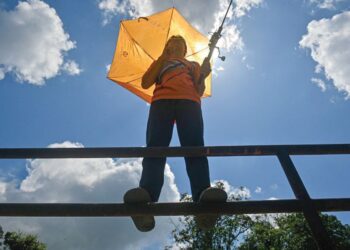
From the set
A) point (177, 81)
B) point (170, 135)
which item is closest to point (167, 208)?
point (170, 135)

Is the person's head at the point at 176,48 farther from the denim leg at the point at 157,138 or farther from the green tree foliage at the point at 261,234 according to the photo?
the green tree foliage at the point at 261,234

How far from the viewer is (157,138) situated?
384 centimetres

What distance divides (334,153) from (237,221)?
42.2m

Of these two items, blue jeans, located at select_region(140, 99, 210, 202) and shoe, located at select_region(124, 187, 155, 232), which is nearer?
shoe, located at select_region(124, 187, 155, 232)

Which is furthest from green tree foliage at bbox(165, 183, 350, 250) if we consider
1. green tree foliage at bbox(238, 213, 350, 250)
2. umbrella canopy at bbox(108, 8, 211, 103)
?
umbrella canopy at bbox(108, 8, 211, 103)

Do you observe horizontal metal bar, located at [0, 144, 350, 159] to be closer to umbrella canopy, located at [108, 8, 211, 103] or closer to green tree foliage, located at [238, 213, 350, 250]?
umbrella canopy, located at [108, 8, 211, 103]

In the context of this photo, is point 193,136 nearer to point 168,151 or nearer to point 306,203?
point 168,151

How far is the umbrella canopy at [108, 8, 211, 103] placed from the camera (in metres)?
6.09

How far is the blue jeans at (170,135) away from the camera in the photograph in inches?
130

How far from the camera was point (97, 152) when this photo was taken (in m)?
2.45

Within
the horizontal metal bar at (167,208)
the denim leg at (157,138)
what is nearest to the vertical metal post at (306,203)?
the horizontal metal bar at (167,208)

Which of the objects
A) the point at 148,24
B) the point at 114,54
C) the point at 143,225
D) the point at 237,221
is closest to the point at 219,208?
the point at 143,225

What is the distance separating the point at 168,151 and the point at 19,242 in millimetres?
71838

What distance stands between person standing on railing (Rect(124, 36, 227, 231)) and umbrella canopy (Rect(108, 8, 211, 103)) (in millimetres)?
1222
